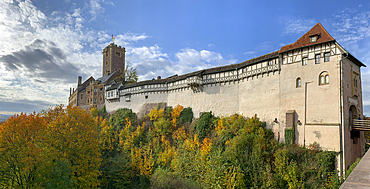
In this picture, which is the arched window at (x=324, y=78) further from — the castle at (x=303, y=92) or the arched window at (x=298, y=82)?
the arched window at (x=298, y=82)

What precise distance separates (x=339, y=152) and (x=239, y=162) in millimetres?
9194

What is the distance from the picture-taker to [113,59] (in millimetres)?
63062

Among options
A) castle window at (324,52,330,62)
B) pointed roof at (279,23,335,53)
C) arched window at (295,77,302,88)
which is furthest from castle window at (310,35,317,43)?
arched window at (295,77,302,88)

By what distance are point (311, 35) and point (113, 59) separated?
52.0m

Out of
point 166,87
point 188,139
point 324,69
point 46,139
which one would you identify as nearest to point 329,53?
point 324,69

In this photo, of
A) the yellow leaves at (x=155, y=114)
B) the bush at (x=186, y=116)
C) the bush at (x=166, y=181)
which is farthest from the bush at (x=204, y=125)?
the yellow leaves at (x=155, y=114)

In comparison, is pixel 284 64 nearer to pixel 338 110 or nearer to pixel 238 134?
pixel 338 110

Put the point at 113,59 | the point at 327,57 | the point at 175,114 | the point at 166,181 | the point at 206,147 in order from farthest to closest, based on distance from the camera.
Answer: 1. the point at 113,59
2. the point at 175,114
3. the point at 206,147
4. the point at 166,181
5. the point at 327,57

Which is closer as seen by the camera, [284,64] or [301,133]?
[301,133]

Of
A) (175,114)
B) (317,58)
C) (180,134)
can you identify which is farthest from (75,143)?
(317,58)

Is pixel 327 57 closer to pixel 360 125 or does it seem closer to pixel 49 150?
pixel 360 125

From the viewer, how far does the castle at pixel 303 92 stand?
2177 cm

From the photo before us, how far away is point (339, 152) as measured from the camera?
20.8 meters

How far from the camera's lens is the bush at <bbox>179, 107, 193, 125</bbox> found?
119 feet
